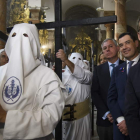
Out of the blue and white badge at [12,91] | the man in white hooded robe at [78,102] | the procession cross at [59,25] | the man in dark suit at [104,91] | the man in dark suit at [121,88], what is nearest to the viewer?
the blue and white badge at [12,91]

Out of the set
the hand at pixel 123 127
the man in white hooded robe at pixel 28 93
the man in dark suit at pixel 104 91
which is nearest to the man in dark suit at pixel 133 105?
the hand at pixel 123 127

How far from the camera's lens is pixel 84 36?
2188 centimetres

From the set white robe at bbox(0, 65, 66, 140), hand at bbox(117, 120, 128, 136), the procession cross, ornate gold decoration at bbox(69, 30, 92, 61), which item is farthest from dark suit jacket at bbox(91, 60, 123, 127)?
ornate gold decoration at bbox(69, 30, 92, 61)

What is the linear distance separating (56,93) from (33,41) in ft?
1.87

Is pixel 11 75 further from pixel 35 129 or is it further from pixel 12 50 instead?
pixel 35 129

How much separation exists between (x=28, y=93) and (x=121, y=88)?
46.5 inches

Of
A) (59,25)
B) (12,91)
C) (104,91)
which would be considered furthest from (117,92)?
(12,91)

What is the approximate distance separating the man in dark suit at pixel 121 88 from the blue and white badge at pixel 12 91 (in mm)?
1218

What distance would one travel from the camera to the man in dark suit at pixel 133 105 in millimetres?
1755

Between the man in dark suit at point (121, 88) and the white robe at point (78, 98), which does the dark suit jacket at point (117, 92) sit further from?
the white robe at point (78, 98)

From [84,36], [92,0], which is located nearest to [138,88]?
[92,0]

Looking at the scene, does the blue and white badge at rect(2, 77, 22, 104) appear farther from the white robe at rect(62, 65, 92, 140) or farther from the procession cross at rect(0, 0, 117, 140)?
the white robe at rect(62, 65, 92, 140)

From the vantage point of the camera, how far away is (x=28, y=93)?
171cm

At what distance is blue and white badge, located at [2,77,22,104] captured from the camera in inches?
65.8
